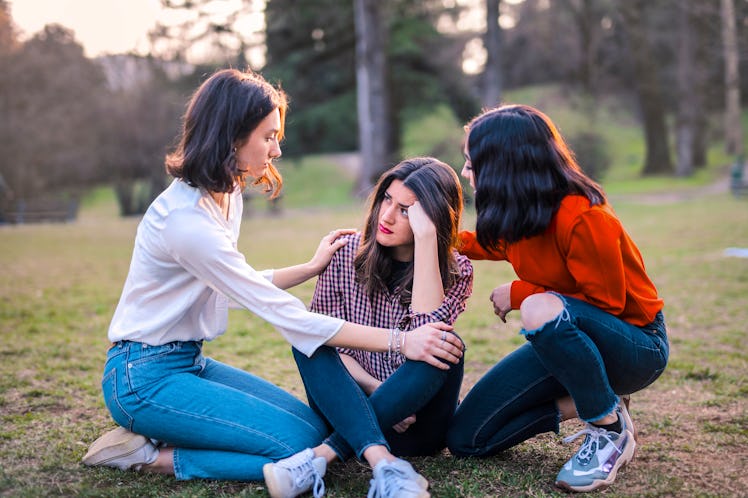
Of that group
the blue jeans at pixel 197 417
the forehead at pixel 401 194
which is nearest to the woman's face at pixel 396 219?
the forehead at pixel 401 194

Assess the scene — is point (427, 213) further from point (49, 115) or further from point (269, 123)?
point (49, 115)

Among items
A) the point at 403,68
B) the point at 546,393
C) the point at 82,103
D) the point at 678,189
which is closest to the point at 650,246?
the point at 546,393

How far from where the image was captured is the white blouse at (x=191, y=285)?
2609 mm

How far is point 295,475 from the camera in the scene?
2.51 meters

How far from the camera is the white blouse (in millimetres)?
2609

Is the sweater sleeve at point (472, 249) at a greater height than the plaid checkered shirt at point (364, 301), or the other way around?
the sweater sleeve at point (472, 249)

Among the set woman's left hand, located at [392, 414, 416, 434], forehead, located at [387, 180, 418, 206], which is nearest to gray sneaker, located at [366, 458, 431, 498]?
woman's left hand, located at [392, 414, 416, 434]

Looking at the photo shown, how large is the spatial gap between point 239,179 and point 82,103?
102 feet

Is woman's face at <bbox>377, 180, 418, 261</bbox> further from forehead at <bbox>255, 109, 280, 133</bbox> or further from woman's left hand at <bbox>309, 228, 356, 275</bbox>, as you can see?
forehead at <bbox>255, 109, 280, 133</bbox>

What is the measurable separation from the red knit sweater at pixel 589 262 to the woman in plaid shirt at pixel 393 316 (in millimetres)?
315

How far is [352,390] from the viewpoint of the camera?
2.65 meters

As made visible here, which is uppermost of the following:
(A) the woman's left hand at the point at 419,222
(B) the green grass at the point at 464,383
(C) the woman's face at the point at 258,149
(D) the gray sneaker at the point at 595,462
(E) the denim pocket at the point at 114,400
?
(C) the woman's face at the point at 258,149

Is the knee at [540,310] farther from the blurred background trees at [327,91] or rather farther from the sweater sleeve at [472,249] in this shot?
the blurred background trees at [327,91]

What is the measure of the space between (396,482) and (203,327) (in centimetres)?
97
